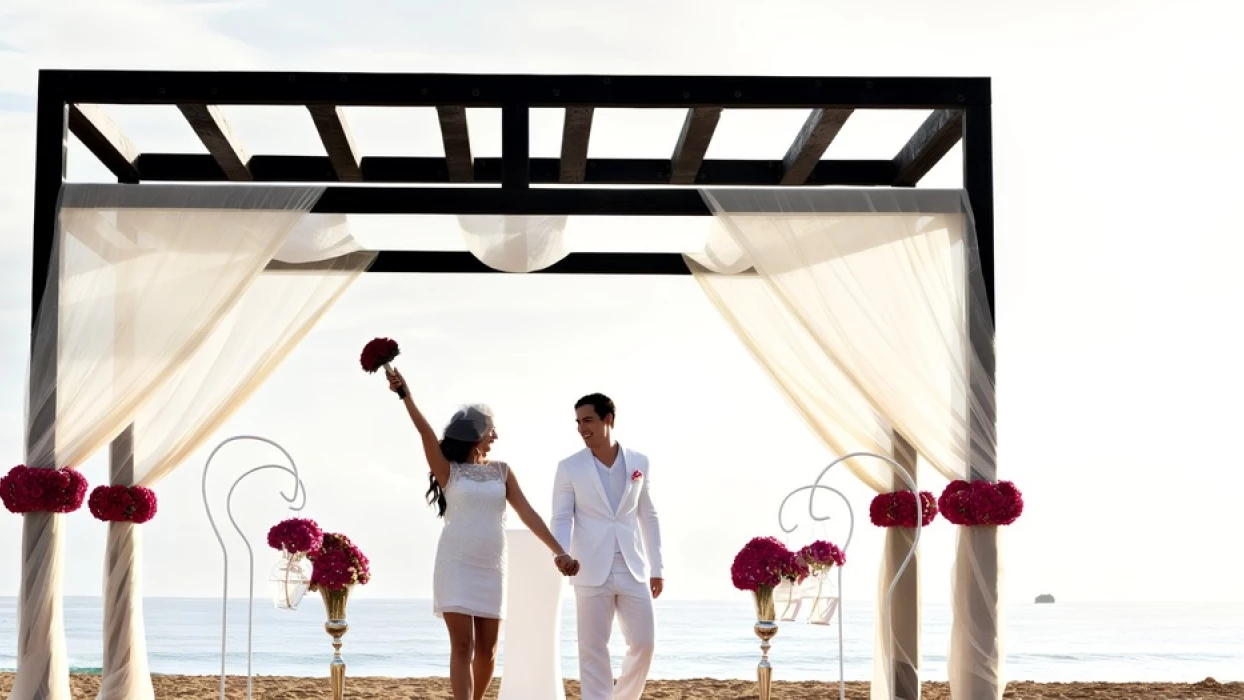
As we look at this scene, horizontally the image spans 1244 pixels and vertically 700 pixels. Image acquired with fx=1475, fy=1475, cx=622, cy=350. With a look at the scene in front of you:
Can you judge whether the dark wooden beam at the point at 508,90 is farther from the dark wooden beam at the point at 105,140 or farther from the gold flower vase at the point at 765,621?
the gold flower vase at the point at 765,621

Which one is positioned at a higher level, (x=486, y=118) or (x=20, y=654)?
(x=486, y=118)

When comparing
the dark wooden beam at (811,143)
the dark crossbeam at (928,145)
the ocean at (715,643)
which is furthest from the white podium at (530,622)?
the ocean at (715,643)

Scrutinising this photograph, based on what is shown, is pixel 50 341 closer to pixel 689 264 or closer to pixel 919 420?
pixel 689 264

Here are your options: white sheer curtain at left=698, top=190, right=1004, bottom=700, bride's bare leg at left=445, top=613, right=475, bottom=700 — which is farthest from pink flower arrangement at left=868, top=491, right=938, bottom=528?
bride's bare leg at left=445, top=613, right=475, bottom=700

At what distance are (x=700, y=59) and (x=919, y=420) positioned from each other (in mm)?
4570

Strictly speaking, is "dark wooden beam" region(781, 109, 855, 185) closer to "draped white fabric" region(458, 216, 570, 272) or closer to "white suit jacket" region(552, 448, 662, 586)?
"draped white fabric" region(458, 216, 570, 272)

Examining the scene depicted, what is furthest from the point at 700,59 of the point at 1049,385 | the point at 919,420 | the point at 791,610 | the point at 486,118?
the point at 1049,385

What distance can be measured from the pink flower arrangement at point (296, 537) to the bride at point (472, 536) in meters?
0.51

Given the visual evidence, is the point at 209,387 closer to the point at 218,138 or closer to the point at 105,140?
the point at 218,138

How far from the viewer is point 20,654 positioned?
6023 mm

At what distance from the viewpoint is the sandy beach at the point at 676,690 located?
8.80m

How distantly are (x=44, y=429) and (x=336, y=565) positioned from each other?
1.45 meters

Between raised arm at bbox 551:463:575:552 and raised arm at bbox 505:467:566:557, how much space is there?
0.11 m

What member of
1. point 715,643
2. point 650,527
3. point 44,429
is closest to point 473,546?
point 650,527
